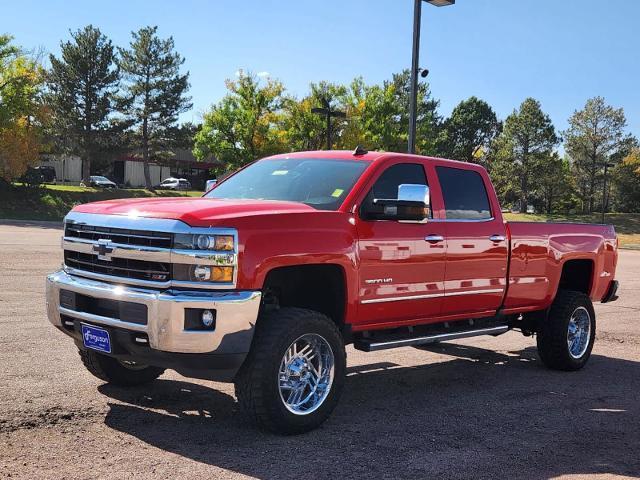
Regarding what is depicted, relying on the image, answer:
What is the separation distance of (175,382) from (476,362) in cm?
358

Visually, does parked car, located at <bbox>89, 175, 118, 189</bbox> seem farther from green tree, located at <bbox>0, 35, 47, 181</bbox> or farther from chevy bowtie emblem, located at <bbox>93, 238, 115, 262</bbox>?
chevy bowtie emblem, located at <bbox>93, 238, 115, 262</bbox>

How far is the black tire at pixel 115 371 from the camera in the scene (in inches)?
220

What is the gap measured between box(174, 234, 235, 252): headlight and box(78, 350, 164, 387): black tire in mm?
1645

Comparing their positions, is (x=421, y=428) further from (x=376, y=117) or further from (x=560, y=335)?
(x=376, y=117)

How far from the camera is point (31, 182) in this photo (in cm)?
4506

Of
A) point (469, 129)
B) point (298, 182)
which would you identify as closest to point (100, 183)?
point (469, 129)

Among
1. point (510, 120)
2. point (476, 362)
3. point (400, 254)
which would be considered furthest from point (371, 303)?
point (510, 120)

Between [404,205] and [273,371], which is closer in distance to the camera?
[273,371]

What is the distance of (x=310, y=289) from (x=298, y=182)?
102 cm

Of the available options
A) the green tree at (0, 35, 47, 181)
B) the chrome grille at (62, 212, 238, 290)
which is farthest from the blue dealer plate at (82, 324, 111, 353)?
the green tree at (0, 35, 47, 181)

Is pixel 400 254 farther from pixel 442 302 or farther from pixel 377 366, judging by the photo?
pixel 377 366

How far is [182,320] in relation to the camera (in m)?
4.39

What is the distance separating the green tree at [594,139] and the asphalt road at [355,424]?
70307mm

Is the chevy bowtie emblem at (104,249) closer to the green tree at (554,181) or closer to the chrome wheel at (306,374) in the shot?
the chrome wheel at (306,374)
